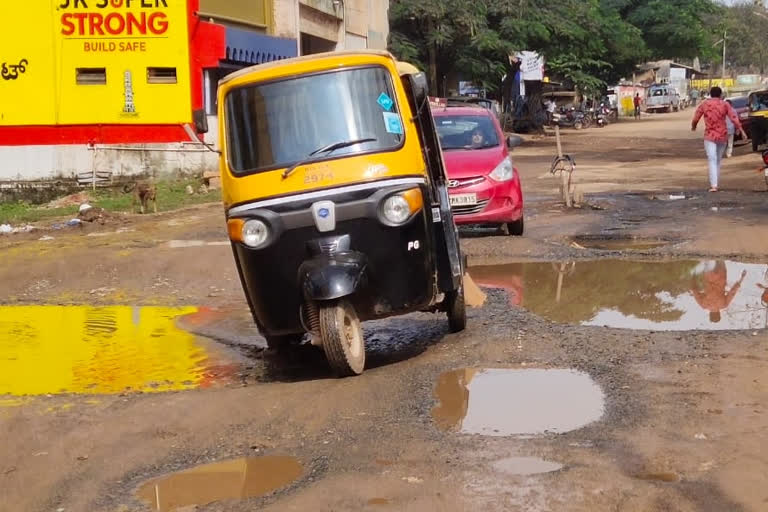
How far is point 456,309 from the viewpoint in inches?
309

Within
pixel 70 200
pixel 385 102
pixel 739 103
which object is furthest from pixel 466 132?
pixel 739 103

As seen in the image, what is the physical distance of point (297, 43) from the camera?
27.5 m

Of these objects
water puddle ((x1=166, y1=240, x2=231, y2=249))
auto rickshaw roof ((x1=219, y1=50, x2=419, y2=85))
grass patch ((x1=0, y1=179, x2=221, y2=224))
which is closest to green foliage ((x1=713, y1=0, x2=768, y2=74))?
grass patch ((x1=0, y1=179, x2=221, y2=224))

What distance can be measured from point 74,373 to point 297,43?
21051 millimetres

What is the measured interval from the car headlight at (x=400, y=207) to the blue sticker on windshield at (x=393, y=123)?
48 centimetres

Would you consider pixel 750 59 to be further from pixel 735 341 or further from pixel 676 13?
pixel 735 341

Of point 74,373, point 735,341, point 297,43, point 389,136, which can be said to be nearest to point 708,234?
point 735,341

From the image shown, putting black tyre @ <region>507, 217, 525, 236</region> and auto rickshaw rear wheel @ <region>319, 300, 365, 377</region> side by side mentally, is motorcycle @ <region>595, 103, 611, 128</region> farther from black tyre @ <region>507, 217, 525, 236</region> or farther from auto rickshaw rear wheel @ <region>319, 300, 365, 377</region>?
auto rickshaw rear wheel @ <region>319, 300, 365, 377</region>

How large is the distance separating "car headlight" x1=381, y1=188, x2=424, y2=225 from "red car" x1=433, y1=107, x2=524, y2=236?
6000 mm

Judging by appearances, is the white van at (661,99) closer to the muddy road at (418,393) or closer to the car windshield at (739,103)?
the car windshield at (739,103)

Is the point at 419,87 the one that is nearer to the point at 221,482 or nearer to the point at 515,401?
the point at 515,401

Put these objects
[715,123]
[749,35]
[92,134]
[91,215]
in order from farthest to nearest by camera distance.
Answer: [749,35]
[92,134]
[715,123]
[91,215]

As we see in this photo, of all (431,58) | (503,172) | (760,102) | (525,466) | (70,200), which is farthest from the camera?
(431,58)

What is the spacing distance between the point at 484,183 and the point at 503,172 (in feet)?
1.20
